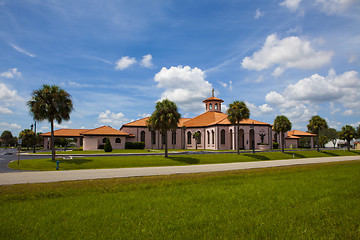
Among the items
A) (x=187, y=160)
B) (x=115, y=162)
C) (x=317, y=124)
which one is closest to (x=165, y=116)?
(x=187, y=160)

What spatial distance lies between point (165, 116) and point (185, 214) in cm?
2712

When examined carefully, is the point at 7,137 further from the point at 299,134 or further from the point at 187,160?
the point at 299,134

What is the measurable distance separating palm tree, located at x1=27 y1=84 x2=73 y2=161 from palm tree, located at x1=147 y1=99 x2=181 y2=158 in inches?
464

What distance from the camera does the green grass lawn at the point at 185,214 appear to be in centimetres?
585

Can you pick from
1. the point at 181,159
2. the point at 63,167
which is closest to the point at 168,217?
the point at 63,167

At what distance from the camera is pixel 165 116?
3403cm

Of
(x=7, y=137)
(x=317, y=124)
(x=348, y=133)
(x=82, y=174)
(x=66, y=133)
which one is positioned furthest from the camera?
(x=7, y=137)

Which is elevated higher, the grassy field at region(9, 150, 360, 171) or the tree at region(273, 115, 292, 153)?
the tree at region(273, 115, 292, 153)

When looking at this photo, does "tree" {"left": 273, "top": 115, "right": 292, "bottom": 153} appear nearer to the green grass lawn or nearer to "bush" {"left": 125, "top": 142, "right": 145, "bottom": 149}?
"bush" {"left": 125, "top": 142, "right": 145, "bottom": 149}

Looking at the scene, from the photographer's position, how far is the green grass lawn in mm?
5848

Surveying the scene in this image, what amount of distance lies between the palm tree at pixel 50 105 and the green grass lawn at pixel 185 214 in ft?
61.5

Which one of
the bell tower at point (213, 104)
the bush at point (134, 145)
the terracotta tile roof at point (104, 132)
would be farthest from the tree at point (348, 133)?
the terracotta tile roof at point (104, 132)

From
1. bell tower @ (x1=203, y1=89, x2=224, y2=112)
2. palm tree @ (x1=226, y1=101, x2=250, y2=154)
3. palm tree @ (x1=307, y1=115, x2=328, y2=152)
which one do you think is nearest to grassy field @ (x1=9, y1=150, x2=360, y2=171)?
palm tree @ (x1=226, y1=101, x2=250, y2=154)

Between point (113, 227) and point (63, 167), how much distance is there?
2020 cm
